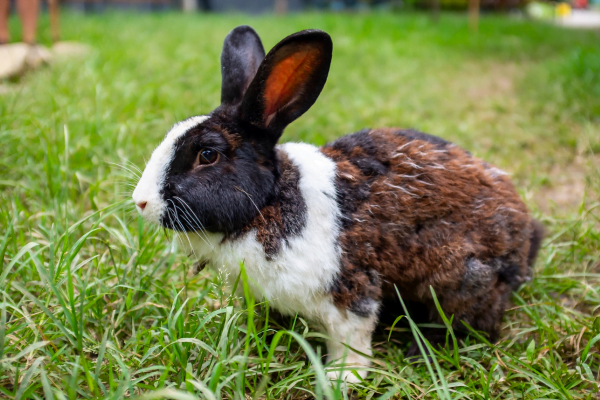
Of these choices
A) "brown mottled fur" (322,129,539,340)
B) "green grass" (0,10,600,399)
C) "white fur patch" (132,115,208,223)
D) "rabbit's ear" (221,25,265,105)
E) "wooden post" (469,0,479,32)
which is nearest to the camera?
"green grass" (0,10,600,399)

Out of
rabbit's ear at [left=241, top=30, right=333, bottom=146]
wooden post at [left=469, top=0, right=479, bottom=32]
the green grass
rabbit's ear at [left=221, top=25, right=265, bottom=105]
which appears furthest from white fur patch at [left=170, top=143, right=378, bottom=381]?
wooden post at [left=469, top=0, right=479, bottom=32]

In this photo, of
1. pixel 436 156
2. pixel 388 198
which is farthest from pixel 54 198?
pixel 436 156

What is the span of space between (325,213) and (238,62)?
860mm

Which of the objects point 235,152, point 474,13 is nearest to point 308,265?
point 235,152

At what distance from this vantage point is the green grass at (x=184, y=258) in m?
1.75

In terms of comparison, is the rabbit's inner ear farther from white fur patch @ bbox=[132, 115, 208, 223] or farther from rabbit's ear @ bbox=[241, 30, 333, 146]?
white fur patch @ bbox=[132, 115, 208, 223]

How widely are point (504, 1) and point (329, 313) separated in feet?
62.9

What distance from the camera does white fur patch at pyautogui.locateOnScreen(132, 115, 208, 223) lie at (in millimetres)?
1923

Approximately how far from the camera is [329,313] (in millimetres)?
2047

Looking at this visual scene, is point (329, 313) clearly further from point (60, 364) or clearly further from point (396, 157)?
point (60, 364)

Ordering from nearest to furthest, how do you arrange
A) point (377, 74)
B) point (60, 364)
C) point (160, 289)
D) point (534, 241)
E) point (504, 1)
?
point (60, 364)
point (160, 289)
point (534, 241)
point (377, 74)
point (504, 1)

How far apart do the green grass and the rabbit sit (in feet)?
0.51

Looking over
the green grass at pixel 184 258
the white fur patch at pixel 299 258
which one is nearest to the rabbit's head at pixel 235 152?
the white fur patch at pixel 299 258

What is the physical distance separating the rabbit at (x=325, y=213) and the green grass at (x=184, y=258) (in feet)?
0.51
